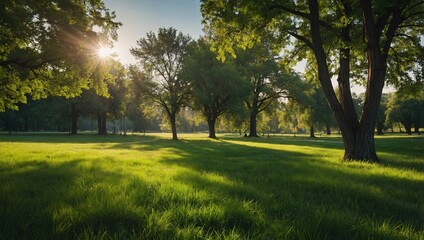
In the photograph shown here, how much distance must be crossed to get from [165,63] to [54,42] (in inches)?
1042

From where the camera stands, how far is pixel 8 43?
1392cm

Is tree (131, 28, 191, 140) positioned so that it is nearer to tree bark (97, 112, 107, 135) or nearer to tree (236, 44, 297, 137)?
tree (236, 44, 297, 137)

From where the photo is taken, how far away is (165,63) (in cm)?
4069

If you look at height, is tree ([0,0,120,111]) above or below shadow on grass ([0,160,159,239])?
above

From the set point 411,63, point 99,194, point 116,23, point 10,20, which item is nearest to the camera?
point 99,194

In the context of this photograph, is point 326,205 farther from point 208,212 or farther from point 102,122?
point 102,122

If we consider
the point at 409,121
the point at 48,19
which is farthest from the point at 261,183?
the point at 409,121

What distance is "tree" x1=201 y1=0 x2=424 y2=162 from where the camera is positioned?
11492 mm

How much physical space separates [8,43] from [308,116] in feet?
162

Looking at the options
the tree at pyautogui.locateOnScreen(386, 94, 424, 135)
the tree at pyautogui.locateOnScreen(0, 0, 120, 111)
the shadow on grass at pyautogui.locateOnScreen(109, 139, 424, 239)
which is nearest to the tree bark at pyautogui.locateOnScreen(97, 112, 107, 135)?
the tree at pyautogui.locateOnScreen(0, 0, 120, 111)

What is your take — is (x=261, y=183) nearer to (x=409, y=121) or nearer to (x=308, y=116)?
(x=308, y=116)

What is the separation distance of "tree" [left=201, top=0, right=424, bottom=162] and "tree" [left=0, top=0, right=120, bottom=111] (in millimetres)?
7194

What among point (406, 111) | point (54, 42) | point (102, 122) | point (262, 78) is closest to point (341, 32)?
point (54, 42)

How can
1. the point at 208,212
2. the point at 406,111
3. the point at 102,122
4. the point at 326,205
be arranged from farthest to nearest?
the point at 406,111, the point at 102,122, the point at 326,205, the point at 208,212
